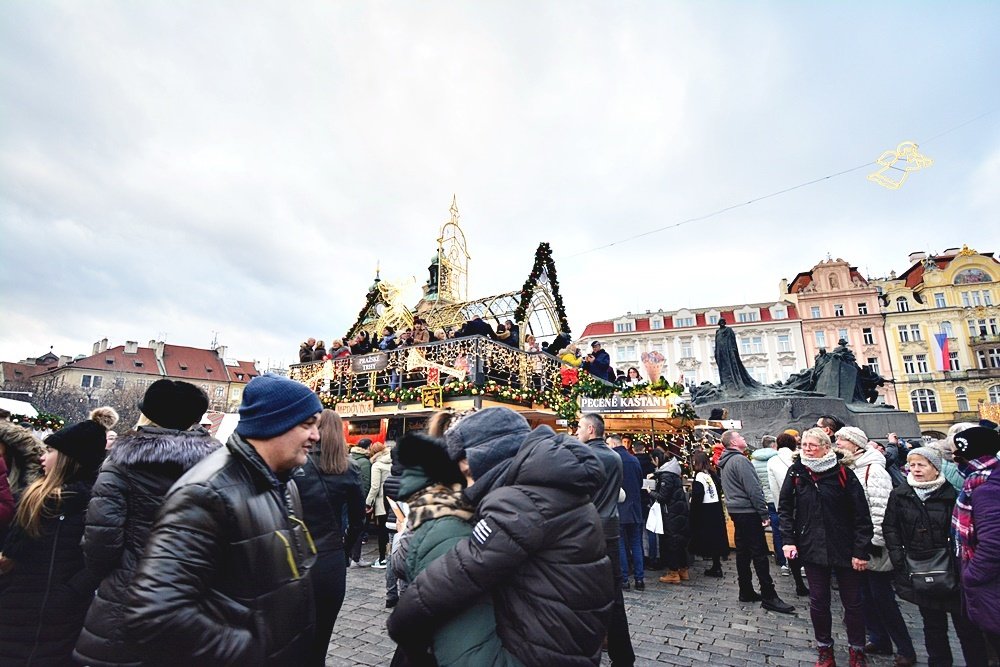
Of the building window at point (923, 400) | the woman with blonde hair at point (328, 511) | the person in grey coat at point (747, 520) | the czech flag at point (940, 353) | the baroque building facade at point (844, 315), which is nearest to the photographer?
the woman with blonde hair at point (328, 511)

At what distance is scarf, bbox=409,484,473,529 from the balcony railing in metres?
9.01

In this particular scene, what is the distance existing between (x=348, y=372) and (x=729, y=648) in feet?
36.9

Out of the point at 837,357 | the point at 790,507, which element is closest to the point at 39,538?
the point at 790,507

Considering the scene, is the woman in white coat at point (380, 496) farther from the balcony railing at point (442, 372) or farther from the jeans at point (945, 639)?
the jeans at point (945, 639)

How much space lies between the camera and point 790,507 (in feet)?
15.0

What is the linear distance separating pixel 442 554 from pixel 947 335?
64.5 metres

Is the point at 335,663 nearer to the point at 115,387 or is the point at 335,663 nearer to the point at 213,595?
the point at 213,595

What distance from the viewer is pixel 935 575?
3744 mm

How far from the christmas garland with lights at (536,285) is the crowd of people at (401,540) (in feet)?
29.8

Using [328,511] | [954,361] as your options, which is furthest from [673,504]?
[954,361]

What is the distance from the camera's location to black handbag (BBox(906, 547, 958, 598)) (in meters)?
3.71

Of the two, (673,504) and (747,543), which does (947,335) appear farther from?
(747,543)

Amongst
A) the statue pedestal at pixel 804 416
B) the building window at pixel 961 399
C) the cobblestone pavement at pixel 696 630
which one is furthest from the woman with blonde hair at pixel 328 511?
the building window at pixel 961 399

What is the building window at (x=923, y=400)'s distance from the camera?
154ft
